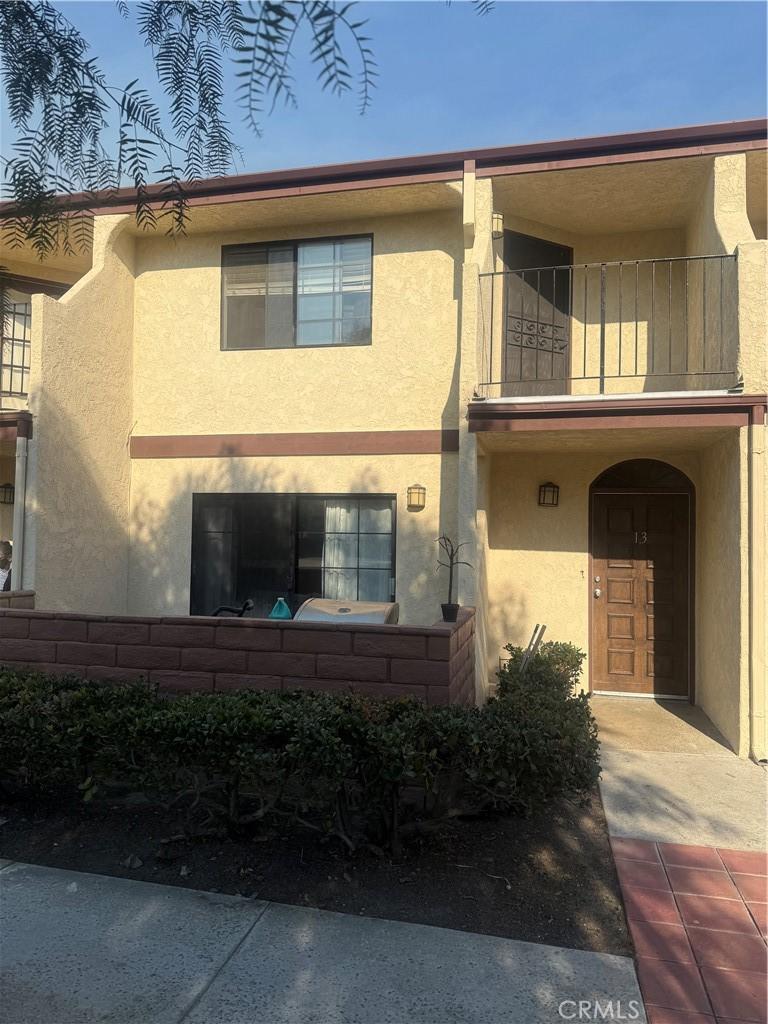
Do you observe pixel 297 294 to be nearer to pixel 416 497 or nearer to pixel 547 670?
pixel 416 497

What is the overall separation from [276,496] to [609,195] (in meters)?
5.08

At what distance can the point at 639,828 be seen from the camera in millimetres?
4625

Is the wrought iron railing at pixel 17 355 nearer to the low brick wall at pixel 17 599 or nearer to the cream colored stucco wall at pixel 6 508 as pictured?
the cream colored stucco wall at pixel 6 508

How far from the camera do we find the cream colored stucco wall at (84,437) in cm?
740

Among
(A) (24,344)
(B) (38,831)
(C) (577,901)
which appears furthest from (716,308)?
(A) (24,344)

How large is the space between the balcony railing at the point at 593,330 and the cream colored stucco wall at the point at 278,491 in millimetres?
1428

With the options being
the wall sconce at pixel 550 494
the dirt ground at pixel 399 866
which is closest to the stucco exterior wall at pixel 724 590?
the wall sconce at pixel 550 494

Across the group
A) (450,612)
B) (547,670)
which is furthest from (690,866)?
(547,670)

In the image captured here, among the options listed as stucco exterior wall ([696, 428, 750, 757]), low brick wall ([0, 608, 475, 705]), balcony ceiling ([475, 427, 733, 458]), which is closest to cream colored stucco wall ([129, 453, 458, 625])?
balcony ceiling ([475, 427, 733, 458])

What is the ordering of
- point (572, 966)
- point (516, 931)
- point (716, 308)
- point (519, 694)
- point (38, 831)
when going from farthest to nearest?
1. point (716, 308)
2. point (519, 694)
3. point (38, 831)
4. point (516, 931)
5. point (572, 966)

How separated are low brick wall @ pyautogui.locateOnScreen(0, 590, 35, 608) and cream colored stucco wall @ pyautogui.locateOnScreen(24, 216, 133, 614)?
0.72 ft

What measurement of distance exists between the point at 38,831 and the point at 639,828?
394 centimetres

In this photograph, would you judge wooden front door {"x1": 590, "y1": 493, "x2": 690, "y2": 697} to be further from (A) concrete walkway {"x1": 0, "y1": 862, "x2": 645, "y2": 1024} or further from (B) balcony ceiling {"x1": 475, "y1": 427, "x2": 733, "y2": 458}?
(A) concrete walkway {"x1": 0, "y1": 862, "x2": 645, "y2": 1024}

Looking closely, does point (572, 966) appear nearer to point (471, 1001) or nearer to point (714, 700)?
point (471, 1001)
